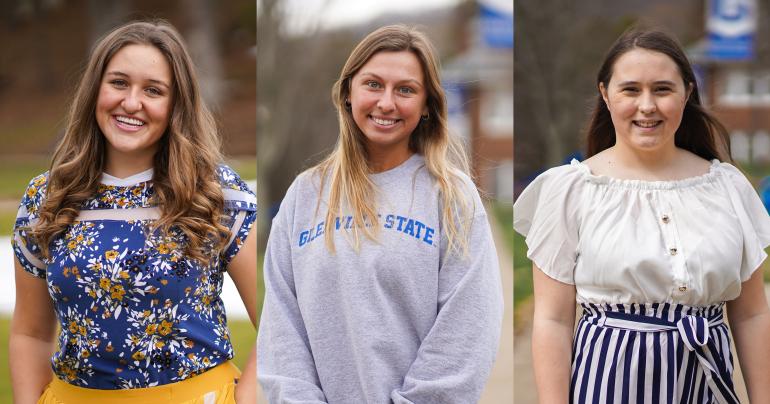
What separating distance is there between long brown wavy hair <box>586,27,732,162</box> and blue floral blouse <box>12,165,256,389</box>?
1.13m

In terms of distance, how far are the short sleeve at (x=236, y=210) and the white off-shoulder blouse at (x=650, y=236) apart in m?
0.78

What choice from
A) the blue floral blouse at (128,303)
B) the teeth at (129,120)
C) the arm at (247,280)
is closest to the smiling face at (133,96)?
the teeth at (129,120)

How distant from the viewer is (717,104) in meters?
2.92

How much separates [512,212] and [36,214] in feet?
4.58

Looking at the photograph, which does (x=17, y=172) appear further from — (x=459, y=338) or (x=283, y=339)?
(x=459, y=338)

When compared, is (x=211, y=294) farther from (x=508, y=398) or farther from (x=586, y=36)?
(x=586, y=36)

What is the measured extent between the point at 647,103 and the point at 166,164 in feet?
4.30

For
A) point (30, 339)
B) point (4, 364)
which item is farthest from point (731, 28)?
point (4, 364)

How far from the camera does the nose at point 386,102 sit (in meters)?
2.33

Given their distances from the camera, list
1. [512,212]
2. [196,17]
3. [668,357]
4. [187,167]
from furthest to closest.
A: 1. [196,17]
2. [512,212]
3. [187,167]
4. [668,357]

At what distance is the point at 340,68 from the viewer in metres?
2.59

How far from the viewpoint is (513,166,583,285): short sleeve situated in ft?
7.54

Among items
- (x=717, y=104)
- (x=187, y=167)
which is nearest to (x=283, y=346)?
(x=187, y=167)

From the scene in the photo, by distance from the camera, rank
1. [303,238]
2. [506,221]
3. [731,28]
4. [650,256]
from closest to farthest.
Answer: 1. [650,256]
2. [303,238]
3. [506,221]
4. [731,28]
